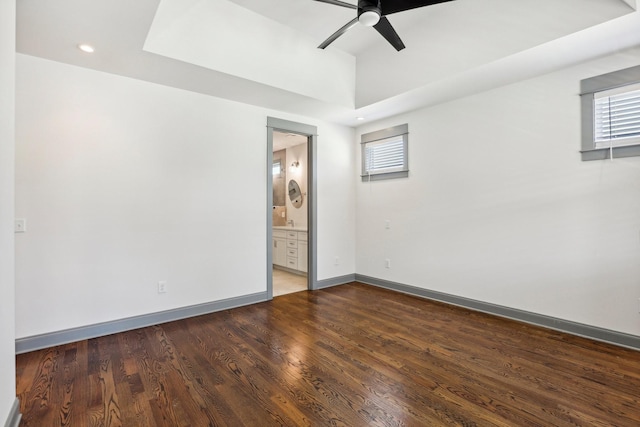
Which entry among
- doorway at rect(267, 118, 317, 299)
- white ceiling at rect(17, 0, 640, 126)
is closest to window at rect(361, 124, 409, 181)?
white ceiling at rect(17, 0, 640, 126)

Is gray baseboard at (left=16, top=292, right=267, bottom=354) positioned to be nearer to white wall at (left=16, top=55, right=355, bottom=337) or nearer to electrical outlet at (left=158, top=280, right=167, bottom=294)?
white wall at (left=16, top=55, right=355, bottom=337)

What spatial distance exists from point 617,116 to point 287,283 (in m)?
4.53

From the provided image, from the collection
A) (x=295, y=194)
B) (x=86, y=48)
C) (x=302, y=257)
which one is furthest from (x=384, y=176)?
(x=86, y=48)

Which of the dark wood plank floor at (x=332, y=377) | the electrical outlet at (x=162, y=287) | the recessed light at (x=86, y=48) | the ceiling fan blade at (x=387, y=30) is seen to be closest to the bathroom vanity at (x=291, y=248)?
the dark wood plank floor at (x=332, y=377)

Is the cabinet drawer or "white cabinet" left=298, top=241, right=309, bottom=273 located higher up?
the cabinet drawer

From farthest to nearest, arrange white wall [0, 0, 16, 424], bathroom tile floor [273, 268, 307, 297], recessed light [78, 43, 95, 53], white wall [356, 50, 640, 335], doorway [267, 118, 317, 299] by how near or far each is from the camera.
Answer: bathroom tile floor [273, 268, 307, 297]
doorway [267, 118, 317, 299]
white wall [356, 50, 640, 335]
recessed light [78, 43, 95, 53]
white wall [0, 0, 16, 424]

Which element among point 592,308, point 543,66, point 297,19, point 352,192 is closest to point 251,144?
point 297,19

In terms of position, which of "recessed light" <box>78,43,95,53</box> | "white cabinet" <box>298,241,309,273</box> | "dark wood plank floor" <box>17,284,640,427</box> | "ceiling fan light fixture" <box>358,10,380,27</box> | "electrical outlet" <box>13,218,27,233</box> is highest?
"ceiling fan light fixture" <box>358,10,380,27</box>

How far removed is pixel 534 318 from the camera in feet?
10.6

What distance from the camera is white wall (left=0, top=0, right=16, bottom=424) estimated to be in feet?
4.93

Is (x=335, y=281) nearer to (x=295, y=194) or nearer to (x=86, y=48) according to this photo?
(x=295, y=194)

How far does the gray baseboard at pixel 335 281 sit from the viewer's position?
4.75 metres

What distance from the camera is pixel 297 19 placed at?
331 centimetres

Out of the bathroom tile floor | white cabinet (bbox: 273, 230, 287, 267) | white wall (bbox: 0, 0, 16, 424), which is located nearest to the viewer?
white wall (bbox: 0, 0, 16, 424)
